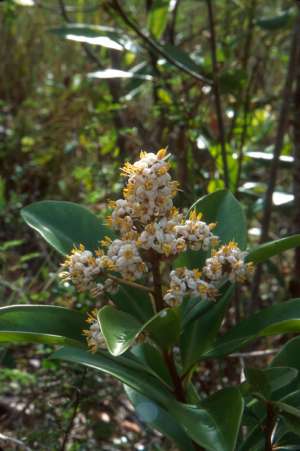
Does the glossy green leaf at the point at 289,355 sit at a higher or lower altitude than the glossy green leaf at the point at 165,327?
lower

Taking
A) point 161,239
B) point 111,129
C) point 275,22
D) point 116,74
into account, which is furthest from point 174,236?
point 111,129

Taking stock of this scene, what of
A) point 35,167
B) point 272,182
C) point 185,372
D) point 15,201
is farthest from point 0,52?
point 185,372

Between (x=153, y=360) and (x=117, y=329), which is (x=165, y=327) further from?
(x=153, y=360)

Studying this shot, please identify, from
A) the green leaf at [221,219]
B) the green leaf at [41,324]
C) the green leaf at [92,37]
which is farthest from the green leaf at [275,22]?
the green leaf at [41,324]

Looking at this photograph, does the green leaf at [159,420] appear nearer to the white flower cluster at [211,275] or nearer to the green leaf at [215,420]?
the green leaf at [215,420]

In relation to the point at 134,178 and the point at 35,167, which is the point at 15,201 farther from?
the point at 134,178
